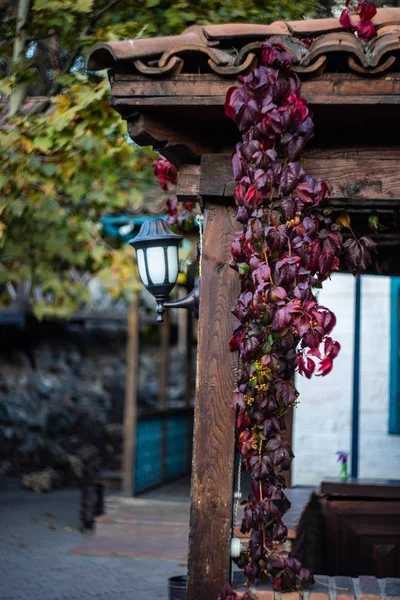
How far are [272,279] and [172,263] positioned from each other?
1.09 m

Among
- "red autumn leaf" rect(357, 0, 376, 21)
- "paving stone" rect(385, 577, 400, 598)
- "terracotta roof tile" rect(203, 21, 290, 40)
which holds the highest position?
"red autumn leaf" rect(357, 0, 376, 21)

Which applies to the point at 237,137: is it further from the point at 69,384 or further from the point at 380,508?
the point at 69,384

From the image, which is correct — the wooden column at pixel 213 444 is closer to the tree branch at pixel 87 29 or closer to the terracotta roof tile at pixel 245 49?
the terracotta roof tile at pixel 245 49

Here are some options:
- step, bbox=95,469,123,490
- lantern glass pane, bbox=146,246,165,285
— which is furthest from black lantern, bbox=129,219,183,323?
step, bbox=95,469,123,490

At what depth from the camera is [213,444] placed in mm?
3932

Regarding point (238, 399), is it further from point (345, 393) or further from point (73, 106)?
point (345, 393)

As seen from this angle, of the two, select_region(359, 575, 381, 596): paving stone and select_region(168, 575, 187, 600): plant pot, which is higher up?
select_region(359, 575, 381, 596): paving stone

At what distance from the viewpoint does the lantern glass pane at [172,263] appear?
15.4 feet

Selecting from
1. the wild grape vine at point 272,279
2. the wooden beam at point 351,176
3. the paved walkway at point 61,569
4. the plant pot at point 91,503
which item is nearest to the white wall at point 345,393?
the paved walkway at point 61,569

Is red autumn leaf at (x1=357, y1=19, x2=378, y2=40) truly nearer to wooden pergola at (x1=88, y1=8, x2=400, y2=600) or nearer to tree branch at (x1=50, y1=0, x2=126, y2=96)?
wooden pergola at (x1=88, y1=8, x2=400, y2=600)

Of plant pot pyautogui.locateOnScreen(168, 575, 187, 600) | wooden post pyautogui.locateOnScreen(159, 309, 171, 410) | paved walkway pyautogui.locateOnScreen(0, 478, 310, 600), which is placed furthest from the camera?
wooden post pyautogui.locateOnScreen(159, 309, 171, 410)

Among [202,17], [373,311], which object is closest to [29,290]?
[373,311]

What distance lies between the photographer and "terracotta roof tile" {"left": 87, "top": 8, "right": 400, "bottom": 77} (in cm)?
362

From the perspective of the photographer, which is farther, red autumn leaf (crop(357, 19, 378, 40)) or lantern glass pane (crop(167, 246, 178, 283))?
lantern glass pane (crop(167, 246, 178, 283))
